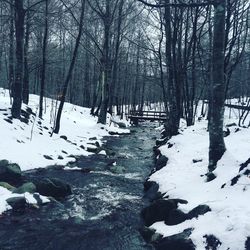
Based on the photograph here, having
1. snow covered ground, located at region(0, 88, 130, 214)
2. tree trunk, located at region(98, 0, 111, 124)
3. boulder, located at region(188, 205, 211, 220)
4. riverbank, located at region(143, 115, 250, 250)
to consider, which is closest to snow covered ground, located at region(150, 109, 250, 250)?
riverbank, located at region(143, 115, 250, 250)

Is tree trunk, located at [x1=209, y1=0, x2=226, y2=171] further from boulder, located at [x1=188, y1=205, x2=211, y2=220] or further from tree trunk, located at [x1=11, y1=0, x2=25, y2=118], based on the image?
tree trunk, located at [x1=11, y1=0, x2=25, y2=118]

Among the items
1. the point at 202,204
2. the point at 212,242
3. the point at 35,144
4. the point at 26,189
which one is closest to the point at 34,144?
the point at 35,144

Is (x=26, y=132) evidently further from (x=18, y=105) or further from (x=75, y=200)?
(x=75, y=200)

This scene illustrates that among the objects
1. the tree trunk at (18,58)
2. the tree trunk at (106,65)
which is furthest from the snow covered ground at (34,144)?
the tree trunk at (106,65)

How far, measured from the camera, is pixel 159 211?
773 centimetres

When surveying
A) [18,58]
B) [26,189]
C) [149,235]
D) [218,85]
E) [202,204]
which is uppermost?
[18,58]

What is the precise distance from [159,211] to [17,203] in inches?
140

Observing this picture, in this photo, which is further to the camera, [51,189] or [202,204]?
[51,189]

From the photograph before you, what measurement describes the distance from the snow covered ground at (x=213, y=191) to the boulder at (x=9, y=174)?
4.35 metres

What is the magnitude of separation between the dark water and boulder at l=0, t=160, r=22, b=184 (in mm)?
991

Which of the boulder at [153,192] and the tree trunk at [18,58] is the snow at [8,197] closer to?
the boulder at [153,192]

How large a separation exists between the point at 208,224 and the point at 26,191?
17.1 ft

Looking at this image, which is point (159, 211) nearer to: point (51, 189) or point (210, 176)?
point (210, 176)

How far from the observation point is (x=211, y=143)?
888cm
